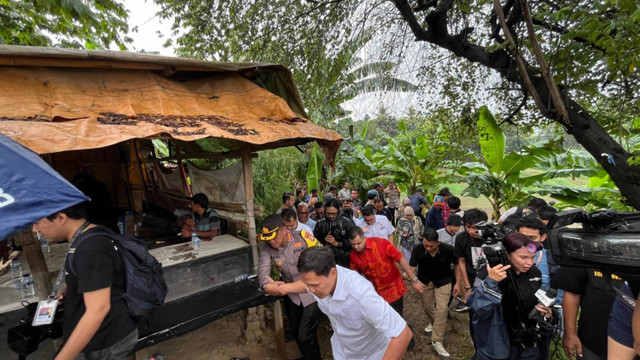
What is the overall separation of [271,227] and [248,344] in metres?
2.07

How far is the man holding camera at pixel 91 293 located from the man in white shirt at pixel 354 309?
1303 mm

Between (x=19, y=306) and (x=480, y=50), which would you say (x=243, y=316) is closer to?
(x=19, y=306)

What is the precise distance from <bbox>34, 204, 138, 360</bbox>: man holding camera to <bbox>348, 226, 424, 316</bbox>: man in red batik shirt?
8.05ft

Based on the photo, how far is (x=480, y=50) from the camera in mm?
4555

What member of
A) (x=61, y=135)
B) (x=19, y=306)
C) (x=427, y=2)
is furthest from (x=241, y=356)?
(x=427, y=2)

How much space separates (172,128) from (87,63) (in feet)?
4.67

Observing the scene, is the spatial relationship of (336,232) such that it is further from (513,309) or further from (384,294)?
(513,309)

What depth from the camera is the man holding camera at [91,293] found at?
1.87 meters

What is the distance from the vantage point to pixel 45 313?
2.33 meters

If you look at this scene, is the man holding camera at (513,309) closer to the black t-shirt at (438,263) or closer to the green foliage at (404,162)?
the black t-shirt at (438,263)

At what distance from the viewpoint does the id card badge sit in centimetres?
230

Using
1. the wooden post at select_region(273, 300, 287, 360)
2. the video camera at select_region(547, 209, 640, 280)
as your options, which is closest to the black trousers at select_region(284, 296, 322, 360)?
the wooden post at select_region(273, 300, 287, 360)

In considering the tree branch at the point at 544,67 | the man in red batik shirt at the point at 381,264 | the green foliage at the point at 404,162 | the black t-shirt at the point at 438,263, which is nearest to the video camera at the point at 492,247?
the man in red batik shirt at the point at 381,264

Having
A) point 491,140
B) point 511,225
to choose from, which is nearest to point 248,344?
point 511,225
